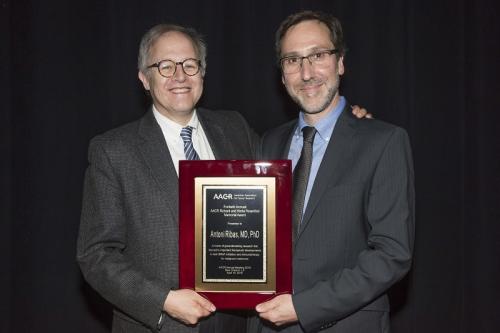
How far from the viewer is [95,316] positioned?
11.6 feet

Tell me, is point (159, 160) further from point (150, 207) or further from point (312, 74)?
point (312, 74)

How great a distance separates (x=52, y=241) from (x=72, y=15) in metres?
1.47

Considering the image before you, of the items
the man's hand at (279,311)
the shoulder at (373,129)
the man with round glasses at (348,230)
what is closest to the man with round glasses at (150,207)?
the man's hand at (279,311)

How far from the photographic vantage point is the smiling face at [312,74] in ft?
6.85

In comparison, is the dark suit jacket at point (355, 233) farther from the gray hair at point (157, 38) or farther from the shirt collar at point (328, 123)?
the gray hair at point (157, 38)

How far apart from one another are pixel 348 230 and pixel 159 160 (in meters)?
0.76

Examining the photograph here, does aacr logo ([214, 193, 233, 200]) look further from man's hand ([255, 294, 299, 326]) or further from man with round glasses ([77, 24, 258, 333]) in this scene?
man's hand ([255, 294, 299, 326])

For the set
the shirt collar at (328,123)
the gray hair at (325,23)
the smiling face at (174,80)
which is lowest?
the shirt collar at (328,123)

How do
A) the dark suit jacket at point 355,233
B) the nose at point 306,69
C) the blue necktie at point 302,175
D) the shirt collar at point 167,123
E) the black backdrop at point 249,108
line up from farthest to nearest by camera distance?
the black backdrop at point 249,108 → the shirt collar at point 167,123 → the nose at point 306,69 → the blue necktie at point 302,175 → the dark suit jacket at point 355,233

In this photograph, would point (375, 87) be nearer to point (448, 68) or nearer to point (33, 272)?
point (448, 68)

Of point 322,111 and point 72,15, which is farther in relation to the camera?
point 72,15

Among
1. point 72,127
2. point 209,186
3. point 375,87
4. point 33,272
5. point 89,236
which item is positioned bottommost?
point 33,272

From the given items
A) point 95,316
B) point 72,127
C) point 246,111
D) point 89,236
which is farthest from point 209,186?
point 95,316

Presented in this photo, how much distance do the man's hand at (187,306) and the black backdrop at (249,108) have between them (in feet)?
5.42
